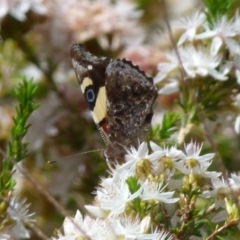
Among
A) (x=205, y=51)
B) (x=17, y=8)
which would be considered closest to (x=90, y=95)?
(x=205, y=51)

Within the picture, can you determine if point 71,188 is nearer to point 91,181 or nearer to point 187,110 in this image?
point 91,181

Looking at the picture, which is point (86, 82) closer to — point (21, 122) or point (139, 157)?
point (21, 122)

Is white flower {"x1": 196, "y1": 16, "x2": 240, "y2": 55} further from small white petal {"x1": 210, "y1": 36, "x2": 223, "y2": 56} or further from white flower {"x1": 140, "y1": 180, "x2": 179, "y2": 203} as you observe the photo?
white flower {"x1": 140, "y1": 180, "x2": 179, "y2": 203}

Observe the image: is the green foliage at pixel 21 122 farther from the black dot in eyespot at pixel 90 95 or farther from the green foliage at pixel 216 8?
the green foliage at pixel 216 8

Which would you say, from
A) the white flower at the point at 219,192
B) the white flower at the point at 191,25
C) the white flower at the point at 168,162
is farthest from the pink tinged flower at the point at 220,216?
the white flower at the point at 191,25

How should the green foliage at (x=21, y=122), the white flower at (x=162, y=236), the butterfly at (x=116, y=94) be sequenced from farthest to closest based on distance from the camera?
the butterfly at (x=116, y=94) → the green foliage at (x=21, y=122) → the white flower at (x=162, y=236)

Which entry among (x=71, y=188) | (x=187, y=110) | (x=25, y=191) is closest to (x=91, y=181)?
(x=71, y=188)

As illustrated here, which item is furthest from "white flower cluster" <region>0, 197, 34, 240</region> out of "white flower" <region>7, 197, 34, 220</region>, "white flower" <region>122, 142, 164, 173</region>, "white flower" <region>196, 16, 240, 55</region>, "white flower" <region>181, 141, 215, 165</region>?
"white flower" <region>196, 16, 240, 55</region>
